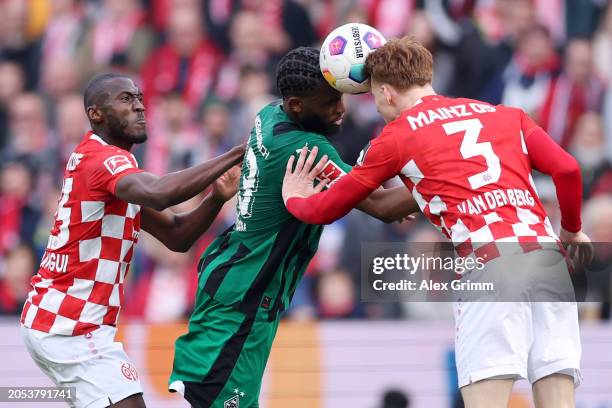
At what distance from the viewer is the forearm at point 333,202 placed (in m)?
5.09

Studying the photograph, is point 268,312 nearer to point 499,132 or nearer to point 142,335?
point 499,132

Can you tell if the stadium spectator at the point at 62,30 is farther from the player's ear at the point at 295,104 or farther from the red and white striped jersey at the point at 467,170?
the red and white striped jersey at the point at 467,170

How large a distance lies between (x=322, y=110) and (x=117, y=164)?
1.16 meters

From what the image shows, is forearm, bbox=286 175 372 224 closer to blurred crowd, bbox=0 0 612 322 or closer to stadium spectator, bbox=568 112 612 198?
blurred crowd, bbox=0 0 612 322

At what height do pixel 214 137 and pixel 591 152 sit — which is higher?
pixel 214 137

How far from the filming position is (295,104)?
218 inches

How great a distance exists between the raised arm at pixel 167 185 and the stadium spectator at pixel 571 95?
5456 millimetres

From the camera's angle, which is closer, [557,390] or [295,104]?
[557,390]

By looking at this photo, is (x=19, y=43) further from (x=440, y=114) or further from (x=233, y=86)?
(x=440, y=114)

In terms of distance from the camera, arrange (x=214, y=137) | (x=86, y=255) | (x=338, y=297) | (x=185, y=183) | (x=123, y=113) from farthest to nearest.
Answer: (x=214, y=137), (x=338, y=297), (x=123, y=113), (x=86, y=255), (x=185, y=183)

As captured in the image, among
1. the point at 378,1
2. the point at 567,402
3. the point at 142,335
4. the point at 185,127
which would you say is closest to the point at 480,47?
the point at 378,1

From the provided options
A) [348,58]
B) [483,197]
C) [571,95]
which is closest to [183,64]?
[571,95]

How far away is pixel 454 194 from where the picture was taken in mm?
4887

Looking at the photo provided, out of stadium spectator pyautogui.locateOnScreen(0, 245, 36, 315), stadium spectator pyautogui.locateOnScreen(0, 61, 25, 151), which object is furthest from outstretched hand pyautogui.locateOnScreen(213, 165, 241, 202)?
stadium spectator pyautogui.locateOnScreen(0, 61, 25, 151)
